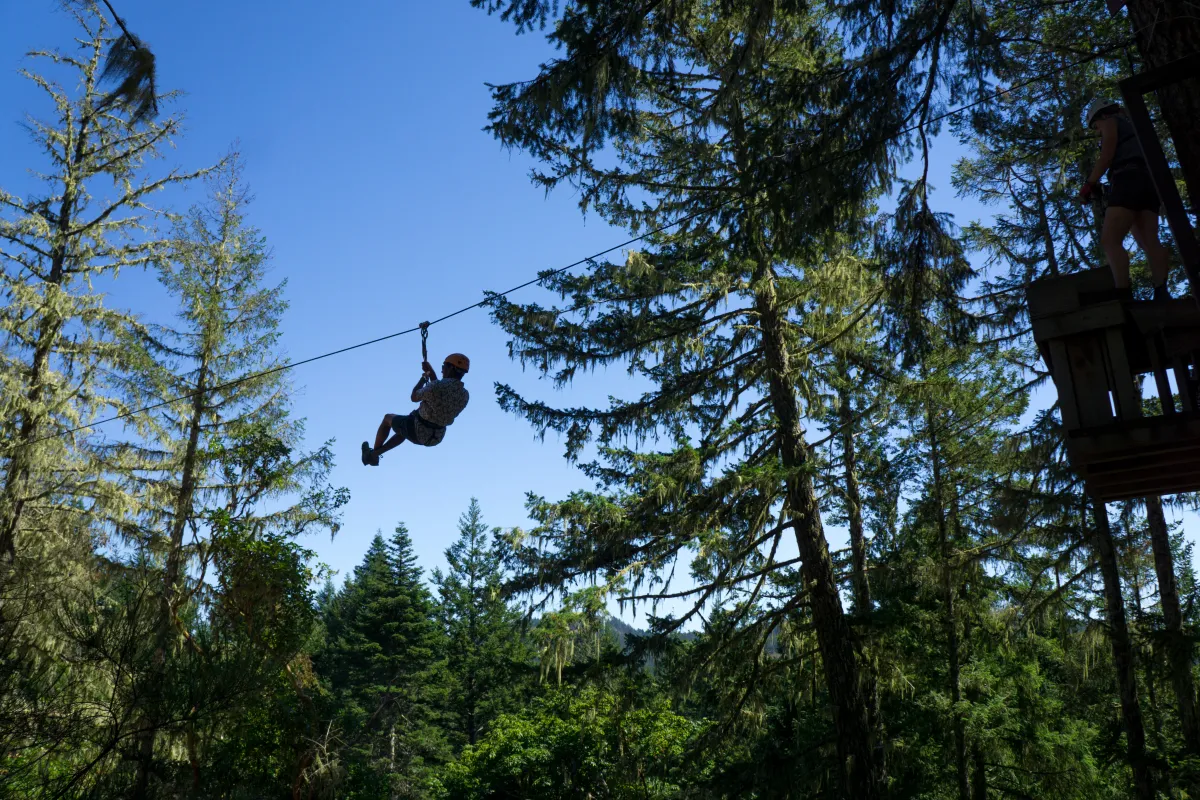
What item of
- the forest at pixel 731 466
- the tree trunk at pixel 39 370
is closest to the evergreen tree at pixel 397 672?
the forest at pixel 731 466

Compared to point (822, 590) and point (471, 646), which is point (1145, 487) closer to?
point (822, 590)

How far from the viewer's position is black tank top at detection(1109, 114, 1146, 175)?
15.1 feet

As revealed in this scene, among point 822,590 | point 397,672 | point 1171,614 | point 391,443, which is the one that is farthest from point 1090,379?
point 397,672

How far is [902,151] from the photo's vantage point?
695 cm

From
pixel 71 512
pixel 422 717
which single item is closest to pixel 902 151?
pixel 71 512

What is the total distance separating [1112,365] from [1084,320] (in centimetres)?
24

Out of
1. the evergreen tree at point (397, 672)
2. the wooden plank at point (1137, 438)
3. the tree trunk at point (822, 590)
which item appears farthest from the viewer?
the evergreen tree at point (397, 672)

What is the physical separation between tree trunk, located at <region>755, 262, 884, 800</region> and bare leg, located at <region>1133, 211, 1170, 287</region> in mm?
5844

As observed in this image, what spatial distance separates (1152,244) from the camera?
4.57 metres

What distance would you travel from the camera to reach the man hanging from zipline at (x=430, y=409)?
8.28 m

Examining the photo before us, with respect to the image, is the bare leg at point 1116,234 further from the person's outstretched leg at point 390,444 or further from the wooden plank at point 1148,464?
the person's outstretched leg at point 390,444

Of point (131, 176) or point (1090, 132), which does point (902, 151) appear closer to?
point (1090, 132)

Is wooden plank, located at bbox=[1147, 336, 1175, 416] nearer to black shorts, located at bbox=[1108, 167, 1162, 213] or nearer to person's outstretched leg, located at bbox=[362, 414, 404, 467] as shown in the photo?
black shorts, located at bbox=[1108, 167, 1162, 213]

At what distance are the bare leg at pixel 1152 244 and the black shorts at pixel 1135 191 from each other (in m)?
0.05
